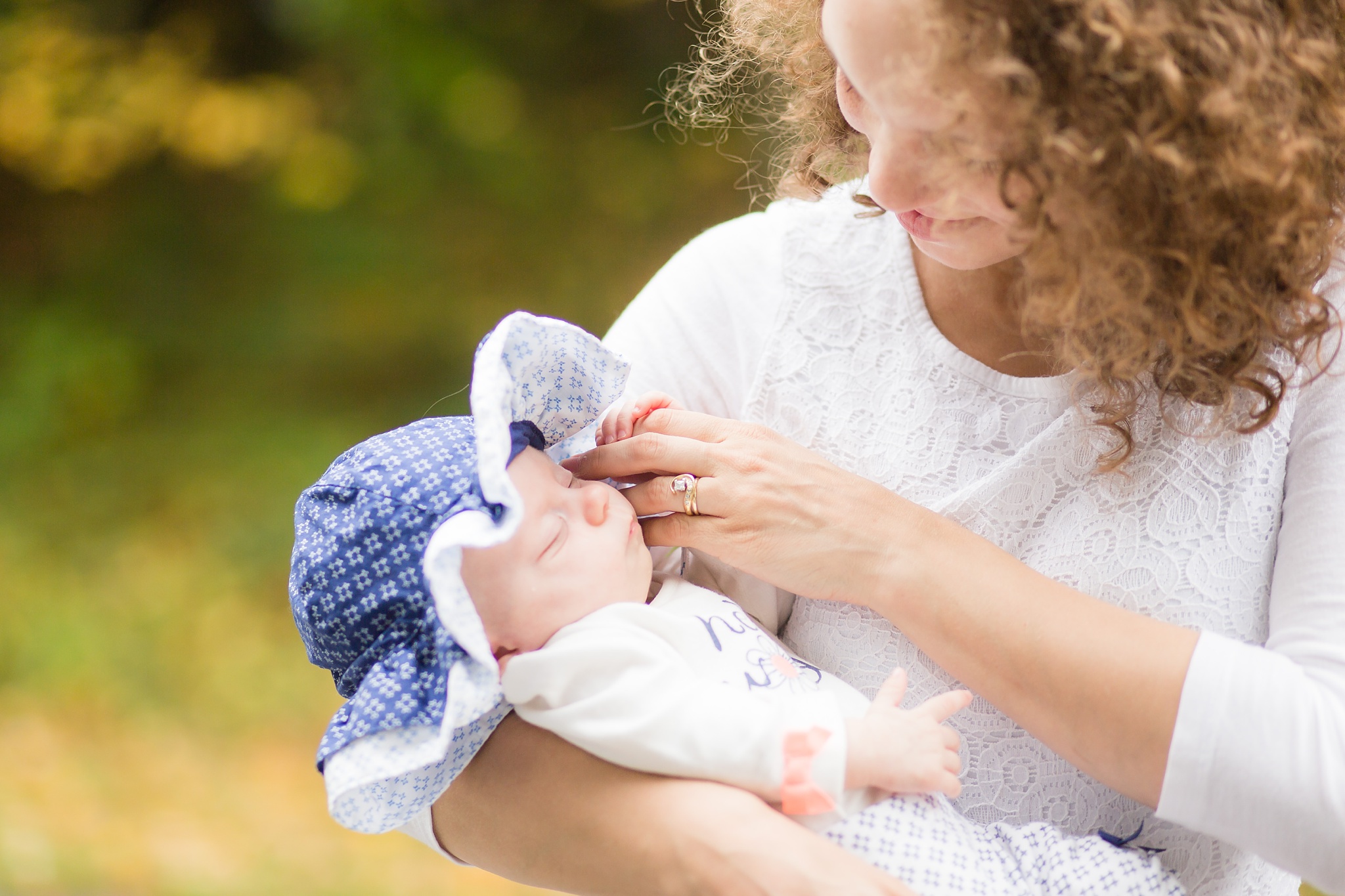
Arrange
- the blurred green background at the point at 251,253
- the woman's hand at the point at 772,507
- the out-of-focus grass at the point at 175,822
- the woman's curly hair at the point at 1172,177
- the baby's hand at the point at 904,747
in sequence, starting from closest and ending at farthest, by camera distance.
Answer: the woman's curly hair at the point at 1172,177, the baby's hand at the point at 904,747, the woman's hand at the point at 772,507, the out-of-focus grass at the point at 175,822, the blurred green background at the point at 251,253

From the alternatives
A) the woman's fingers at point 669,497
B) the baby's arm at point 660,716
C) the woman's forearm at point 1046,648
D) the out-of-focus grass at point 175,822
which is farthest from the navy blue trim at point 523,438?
the out-of-focus grass at point 175,822

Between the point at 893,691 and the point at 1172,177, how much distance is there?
58 cm

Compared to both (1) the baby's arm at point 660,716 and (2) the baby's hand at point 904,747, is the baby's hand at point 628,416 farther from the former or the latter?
(2) the baby's hand at point 904,747

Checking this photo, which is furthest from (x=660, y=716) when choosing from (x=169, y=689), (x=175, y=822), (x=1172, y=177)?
(x=169, y=689)

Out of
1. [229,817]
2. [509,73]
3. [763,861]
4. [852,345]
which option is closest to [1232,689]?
[763,861]

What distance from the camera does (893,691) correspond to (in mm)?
1091

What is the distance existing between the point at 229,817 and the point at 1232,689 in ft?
9.14

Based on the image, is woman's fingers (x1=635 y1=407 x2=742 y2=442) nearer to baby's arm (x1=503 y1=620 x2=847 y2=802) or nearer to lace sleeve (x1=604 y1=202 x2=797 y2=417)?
lace sleeve (x1=604 y1=202 x2=797 y2=417)

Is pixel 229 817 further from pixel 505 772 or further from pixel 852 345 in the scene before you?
pixel 852 345

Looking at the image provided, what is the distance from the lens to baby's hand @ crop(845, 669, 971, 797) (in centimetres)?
102

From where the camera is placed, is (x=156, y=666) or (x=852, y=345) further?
(x=156, y=666)

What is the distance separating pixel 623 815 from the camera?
1.02 meters

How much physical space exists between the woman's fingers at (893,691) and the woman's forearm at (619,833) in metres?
0.17

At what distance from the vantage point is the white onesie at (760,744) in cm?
Result: 99
